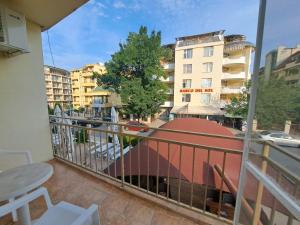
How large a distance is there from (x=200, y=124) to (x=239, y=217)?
2502 mm

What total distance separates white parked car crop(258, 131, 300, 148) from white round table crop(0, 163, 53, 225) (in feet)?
5.17

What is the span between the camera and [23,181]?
1119 mm

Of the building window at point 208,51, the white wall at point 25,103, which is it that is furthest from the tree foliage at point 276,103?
the building window at point 208,51

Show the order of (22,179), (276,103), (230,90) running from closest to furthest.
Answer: (276,103)
(22,179)
(230,90)

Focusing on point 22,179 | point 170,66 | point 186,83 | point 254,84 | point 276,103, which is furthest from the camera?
point 170,66

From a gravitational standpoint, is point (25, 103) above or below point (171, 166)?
above

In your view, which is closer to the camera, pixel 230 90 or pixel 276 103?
pixel 276 103

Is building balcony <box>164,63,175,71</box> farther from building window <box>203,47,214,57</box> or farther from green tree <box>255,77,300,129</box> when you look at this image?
green tree <box>255,77,300,129</box>

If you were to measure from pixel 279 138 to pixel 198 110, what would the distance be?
14691mm

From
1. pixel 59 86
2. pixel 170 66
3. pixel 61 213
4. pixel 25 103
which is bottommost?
pixel 61 213

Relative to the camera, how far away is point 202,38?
14805mm

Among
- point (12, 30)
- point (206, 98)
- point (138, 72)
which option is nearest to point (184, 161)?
point (12, 30)

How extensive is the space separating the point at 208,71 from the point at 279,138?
50.1ft

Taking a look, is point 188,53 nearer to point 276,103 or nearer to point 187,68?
point 187,68
